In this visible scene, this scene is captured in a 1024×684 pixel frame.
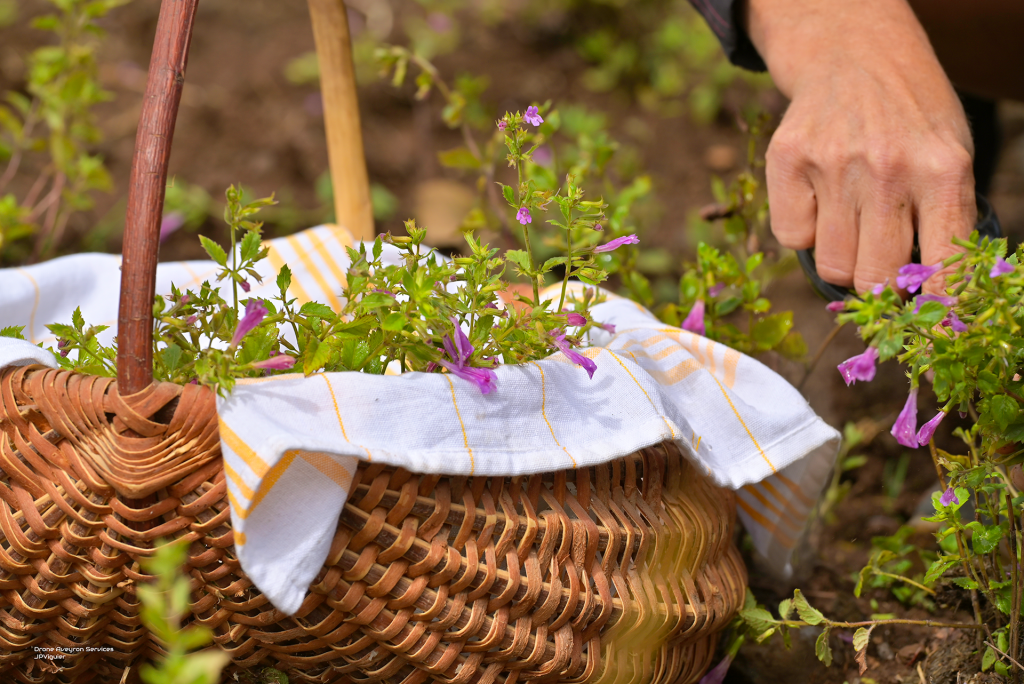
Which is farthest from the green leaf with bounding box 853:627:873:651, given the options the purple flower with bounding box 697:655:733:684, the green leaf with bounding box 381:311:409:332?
the green leaf with bounding box 381:311:409:332

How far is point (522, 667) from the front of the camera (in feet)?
2.03

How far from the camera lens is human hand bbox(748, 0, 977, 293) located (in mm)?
719

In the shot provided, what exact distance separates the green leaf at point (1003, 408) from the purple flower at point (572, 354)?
1.00ft

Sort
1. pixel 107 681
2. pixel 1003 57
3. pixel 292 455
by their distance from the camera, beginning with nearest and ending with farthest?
pixel 292 455, pixel 107 681, pixel 1003 57

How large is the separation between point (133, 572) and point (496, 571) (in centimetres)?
27

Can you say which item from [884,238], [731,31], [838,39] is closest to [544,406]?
[884,238]

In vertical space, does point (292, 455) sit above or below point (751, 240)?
above

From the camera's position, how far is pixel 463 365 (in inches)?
23.6

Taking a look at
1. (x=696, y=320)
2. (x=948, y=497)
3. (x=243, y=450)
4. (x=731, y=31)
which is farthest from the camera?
(x=731, y=31)

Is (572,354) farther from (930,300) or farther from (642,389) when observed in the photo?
(930,300)

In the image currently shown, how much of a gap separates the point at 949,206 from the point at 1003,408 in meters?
0.23

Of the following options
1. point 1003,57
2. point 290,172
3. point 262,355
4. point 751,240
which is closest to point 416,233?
point 262,355

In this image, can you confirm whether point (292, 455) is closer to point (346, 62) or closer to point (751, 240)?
point (346, 62)

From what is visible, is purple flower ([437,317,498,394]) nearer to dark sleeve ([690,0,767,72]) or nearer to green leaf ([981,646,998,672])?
green leaf ([981,646,998,672])
